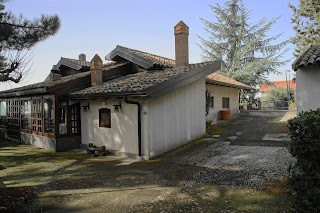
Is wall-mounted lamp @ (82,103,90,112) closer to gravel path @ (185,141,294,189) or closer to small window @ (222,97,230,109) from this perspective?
gravel path @ (185,141,294,189)

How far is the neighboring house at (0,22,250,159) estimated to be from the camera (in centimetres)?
1014

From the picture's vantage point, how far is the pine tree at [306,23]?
28.8 metres

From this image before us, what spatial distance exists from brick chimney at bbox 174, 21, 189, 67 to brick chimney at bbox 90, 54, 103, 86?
14.1 ft

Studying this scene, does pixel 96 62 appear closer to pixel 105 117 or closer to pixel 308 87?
pixel 105 117

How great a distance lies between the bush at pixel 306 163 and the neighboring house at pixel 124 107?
5916mm

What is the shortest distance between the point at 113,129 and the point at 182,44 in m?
5.90

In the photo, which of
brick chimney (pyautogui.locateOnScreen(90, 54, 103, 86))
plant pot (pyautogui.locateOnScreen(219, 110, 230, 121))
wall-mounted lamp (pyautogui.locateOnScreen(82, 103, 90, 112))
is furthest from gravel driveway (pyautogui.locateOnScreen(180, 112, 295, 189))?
brick chimney (pyautogui.locateOnScreen(90, 54, 103, 86))

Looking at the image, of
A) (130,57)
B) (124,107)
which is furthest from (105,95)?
(130,57)

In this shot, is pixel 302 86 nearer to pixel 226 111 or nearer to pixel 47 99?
pixel 226 111

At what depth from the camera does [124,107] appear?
1070cm

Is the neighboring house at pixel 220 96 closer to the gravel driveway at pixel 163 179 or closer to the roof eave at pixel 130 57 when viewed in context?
the roof eave at pixel 130 57

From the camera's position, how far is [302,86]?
8.98m

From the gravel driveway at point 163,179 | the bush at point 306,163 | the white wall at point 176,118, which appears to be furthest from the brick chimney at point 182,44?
the bush at point 306,163

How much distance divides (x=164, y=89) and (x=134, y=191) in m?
4.65
